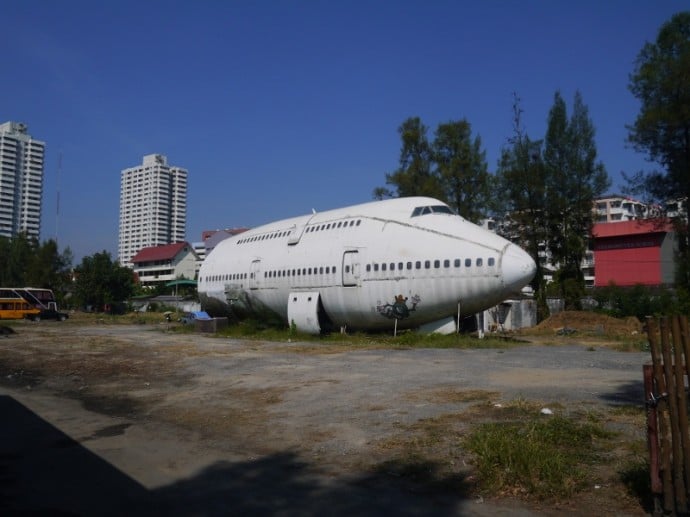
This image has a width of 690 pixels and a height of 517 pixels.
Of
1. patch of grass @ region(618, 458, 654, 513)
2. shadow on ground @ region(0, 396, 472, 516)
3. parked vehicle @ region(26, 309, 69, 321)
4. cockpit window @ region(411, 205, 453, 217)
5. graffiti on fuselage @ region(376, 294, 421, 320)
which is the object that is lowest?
shadow on ground @ region(0, 396, 472, 516)

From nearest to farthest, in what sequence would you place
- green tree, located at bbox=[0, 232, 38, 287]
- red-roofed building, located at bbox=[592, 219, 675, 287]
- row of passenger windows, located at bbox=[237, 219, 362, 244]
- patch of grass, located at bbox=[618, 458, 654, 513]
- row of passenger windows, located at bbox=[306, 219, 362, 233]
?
patch of grass, located at bbox=[618, 458, 654, 513], row of passenger windows, located at bbox=[306, 219, 362, 233], row of passenger windows, located at bbox=[237, 219, 362, 244], red-roofed building, located at bbox=[592, 219, 675, 287], green tree, located at bbox=[0, 232, 38, 287]

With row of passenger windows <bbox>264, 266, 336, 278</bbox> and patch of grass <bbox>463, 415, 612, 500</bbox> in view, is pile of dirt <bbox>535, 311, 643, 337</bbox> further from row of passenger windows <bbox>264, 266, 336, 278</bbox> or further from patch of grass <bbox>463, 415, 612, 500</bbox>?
patch of grass <bbox>463, 415, 612, 500</bbox>

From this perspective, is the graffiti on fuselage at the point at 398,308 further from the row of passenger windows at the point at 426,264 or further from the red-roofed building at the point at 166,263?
the red-roofed building at the point at 166,263

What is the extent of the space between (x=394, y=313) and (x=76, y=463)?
57.5 feet

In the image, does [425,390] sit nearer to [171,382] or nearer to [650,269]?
[171,382]

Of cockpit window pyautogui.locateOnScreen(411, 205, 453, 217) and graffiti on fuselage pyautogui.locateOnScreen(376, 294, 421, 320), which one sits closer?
graffiti on fuselage pyautogui.locateOnScreen(376, 294, 421, 320)

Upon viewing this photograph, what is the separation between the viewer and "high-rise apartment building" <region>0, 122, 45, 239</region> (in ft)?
521

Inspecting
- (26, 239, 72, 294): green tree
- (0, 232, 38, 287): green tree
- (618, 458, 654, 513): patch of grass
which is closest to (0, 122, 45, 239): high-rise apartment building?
(0, 232, 38, 287): green tree

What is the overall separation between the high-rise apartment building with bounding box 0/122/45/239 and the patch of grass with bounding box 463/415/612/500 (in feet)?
565

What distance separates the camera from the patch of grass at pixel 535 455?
224 inches

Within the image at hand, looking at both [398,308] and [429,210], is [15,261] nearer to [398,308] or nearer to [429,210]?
[398,308]

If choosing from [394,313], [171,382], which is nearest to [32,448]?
[171,382]

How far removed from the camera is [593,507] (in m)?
5.23

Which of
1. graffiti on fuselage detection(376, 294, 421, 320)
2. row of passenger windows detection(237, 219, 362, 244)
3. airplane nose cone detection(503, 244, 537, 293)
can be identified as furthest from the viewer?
row of passenger windows detection(237, 219, 362, 244)
